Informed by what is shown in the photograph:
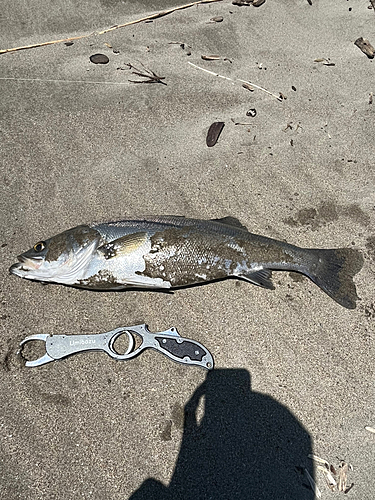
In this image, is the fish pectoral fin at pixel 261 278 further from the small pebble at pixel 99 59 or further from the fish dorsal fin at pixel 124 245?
the small pebble at pixel 99 59

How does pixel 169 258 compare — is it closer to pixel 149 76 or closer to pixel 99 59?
pixel 149 76

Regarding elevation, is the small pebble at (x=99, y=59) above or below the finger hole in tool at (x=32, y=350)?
above

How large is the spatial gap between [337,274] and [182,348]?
1716 millimetres

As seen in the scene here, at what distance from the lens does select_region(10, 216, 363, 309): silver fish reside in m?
3.12

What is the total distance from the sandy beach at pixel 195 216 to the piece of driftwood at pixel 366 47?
0.30 feet

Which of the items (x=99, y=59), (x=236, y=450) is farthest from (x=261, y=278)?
(x=99, y=59)

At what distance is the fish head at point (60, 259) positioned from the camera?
3193 mm

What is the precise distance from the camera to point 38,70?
15.5ft

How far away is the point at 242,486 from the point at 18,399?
2.04m

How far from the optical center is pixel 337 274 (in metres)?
3.34

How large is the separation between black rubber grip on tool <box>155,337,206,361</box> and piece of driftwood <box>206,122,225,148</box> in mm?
2506

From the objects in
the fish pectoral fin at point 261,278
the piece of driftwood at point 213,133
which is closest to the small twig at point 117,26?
the piece of driftwood at point 213,133

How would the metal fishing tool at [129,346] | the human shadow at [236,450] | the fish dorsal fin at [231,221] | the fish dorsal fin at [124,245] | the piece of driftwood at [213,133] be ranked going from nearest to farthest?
the human shadow at [236,450], the metal fishing tool at [129,346], the fish dorsal fin at [124,245], the fish dorsal fin at [231,221], the piece of driftwood at [213,133]

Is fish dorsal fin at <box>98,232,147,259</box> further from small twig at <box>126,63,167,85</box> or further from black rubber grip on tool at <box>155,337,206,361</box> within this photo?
small twig at <box>126,63,167,85</box>
